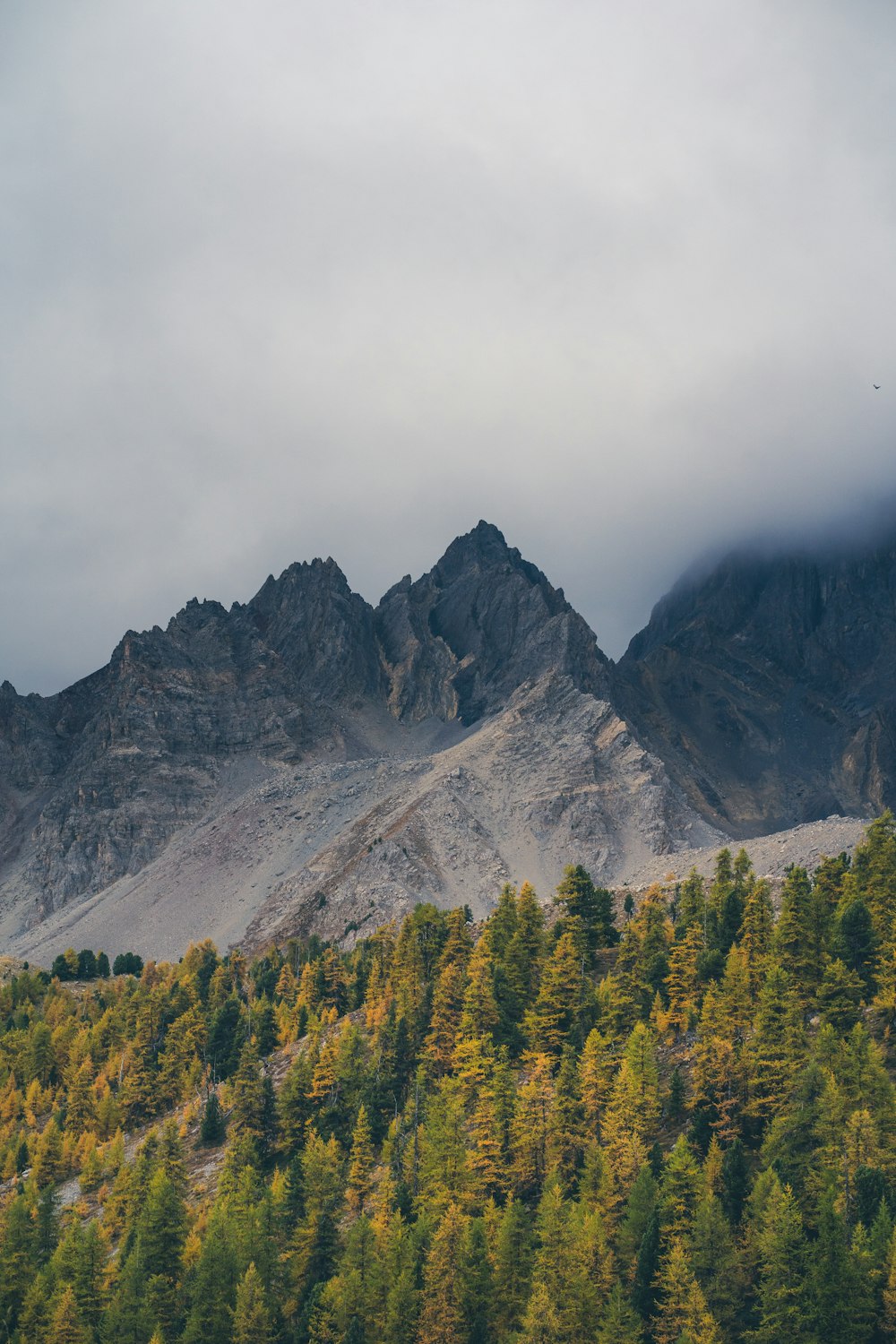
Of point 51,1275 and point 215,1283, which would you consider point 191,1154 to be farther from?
point 215,1283

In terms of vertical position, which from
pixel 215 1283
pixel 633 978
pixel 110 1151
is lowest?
pixel 215 1283

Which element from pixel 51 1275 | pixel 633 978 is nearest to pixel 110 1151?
pixel 51 1275

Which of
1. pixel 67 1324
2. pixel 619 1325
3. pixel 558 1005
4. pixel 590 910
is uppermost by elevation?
pixel 590 910

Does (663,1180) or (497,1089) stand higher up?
(497,1089)

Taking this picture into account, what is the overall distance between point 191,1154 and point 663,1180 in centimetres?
5113

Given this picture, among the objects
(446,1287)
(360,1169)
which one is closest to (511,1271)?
(446,1287)

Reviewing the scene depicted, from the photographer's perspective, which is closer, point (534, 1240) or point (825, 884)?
point (534, 1240)

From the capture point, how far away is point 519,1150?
8338 centimetres

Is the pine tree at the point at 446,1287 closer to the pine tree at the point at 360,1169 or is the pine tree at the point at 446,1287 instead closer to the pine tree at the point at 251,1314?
the pine tree at the point at 251,1314

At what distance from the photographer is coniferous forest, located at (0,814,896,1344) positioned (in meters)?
65.0

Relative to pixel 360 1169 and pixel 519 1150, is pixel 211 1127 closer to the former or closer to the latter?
pixel 360 1169

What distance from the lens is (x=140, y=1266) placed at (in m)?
80.1

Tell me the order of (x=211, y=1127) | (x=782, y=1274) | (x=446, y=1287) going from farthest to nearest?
1. (x=211, y=1127)
2. (x=446, y=1287)
3. (x=782, y=1274)

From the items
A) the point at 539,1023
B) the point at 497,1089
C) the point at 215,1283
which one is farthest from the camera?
the point at 539,1023
